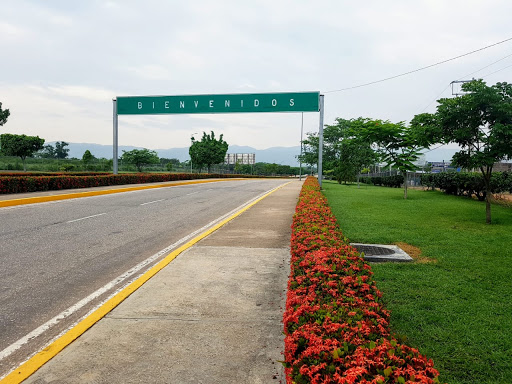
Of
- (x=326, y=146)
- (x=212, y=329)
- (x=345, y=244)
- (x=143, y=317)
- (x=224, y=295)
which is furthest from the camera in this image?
(x=326, y=146)

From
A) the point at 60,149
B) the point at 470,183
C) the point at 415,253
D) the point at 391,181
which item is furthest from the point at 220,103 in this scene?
the point at 60,149

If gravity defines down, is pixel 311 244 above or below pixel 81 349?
above

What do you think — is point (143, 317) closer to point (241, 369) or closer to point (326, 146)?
point (241, 369)

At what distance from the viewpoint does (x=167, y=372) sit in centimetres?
289

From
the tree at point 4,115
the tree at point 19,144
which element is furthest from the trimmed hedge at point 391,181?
the tree at point 4,115

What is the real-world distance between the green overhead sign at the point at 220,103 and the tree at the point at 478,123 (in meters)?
14.8

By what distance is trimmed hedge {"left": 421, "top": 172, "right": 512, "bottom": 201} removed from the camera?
56.4 ft

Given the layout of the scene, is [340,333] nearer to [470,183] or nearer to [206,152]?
[470,183]

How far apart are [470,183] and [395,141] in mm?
4047

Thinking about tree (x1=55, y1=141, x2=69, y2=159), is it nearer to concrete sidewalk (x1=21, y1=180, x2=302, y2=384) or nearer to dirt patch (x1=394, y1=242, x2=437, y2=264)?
dirt patch (x1=394, y1=242, x2=437, y2=264)

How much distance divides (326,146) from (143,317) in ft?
185

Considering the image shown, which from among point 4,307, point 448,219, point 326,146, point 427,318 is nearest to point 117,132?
point 448,219


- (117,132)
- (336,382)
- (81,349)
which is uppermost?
(117,132)

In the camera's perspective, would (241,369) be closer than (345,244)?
Yes
